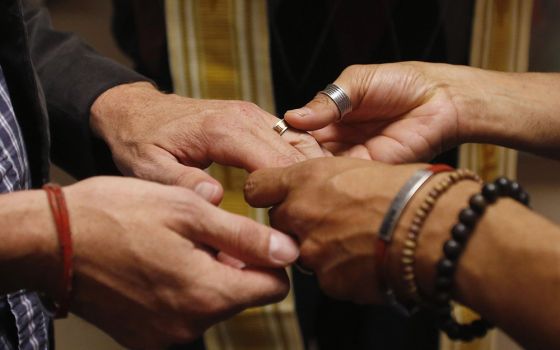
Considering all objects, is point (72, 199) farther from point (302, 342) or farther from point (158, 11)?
point (302, 342)

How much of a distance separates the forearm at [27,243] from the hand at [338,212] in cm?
26

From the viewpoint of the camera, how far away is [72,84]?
0.93 meters

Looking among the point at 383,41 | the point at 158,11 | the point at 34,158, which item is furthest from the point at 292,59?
the point at 34,158

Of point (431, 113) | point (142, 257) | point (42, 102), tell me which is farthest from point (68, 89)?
point (431, 113)

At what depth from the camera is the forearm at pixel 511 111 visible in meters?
0.90

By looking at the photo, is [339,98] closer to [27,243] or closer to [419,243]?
[419,243]

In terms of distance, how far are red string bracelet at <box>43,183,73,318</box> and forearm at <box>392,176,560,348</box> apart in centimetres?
32

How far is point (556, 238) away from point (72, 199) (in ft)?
1.51

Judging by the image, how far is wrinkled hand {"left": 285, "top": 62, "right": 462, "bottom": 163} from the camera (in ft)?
2.97

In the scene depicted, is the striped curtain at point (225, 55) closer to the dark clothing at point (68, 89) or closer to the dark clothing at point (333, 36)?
the dark clothing at point (333, 36)

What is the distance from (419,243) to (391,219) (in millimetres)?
35

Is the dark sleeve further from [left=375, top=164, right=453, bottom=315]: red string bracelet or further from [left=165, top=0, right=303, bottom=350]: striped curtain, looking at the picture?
[left=375, top=164, right=453, bottom=315]: red string bracelet

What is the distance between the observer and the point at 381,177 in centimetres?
61

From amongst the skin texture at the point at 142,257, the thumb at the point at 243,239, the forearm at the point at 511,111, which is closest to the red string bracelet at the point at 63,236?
the skin texture at the point at 142,257
